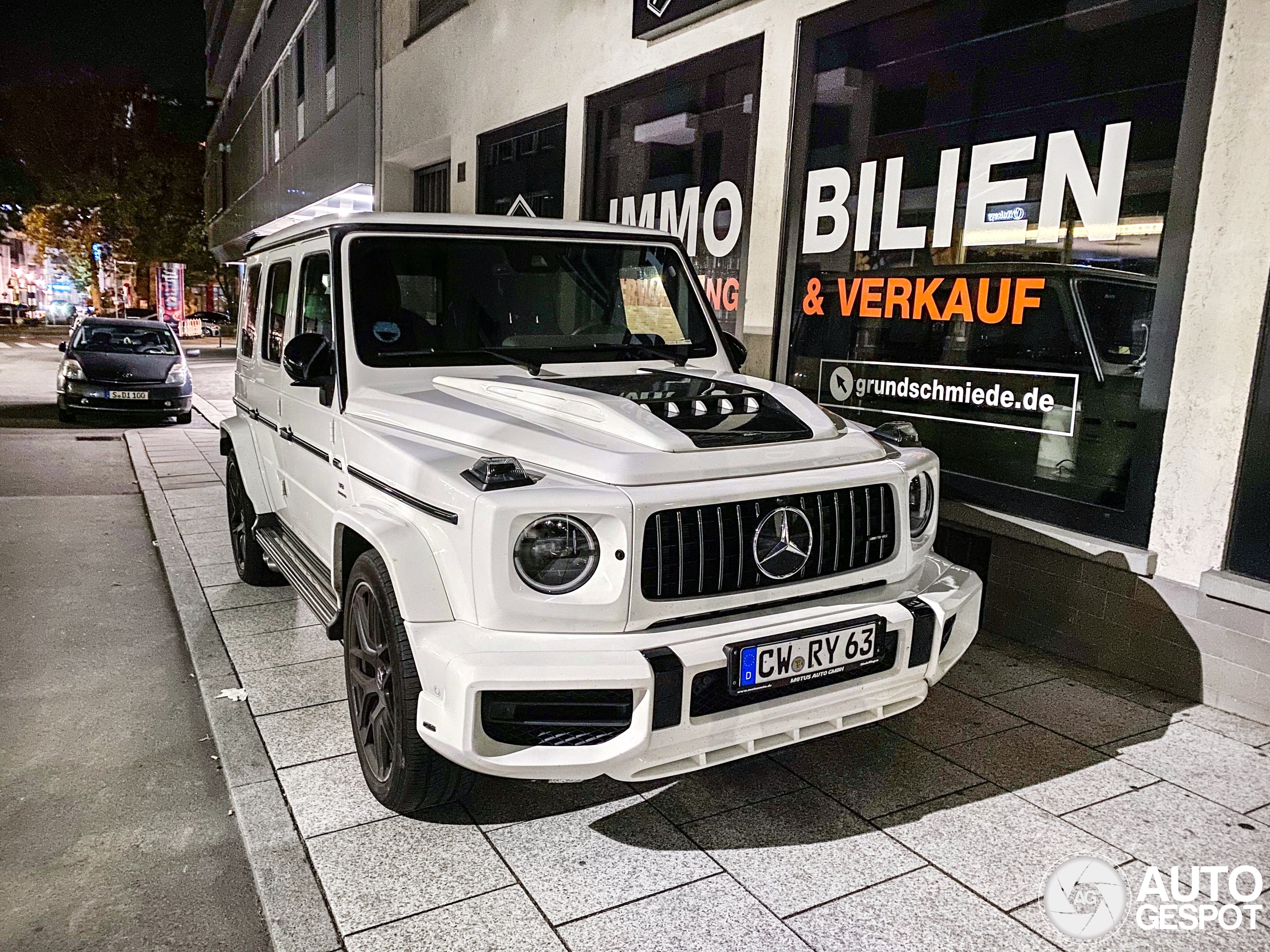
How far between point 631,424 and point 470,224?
1.67 m

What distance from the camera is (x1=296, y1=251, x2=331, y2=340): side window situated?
4156mm

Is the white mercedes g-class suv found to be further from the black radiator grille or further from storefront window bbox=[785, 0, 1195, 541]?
storefront window bbox=[785, 0, 1195, 541]

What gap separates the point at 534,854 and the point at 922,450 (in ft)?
6.59

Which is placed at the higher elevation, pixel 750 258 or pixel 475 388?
pixel 750 258

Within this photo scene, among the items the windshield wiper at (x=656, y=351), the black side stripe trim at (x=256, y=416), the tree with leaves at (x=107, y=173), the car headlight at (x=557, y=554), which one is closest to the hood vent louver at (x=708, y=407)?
the windshield wiper at (x=656, y=351)

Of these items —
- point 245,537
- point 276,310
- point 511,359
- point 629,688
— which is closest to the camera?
point 629,688

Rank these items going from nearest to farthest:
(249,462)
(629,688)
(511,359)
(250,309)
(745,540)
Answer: (629,688) < (745,540) < (511,359) < (249,462) < (250,309)

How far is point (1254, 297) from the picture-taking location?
163 inches

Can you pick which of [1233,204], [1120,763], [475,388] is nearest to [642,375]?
[475,388]

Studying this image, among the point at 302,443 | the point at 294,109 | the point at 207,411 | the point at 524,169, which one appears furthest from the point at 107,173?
the point at 302,443

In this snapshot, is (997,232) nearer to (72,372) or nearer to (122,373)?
(122,373)

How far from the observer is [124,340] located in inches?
569

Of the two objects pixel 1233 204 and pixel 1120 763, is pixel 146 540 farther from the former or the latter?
pixel 1233 204

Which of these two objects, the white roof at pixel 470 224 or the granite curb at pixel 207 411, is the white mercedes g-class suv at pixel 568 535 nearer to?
the white roof at pixel 470 224
